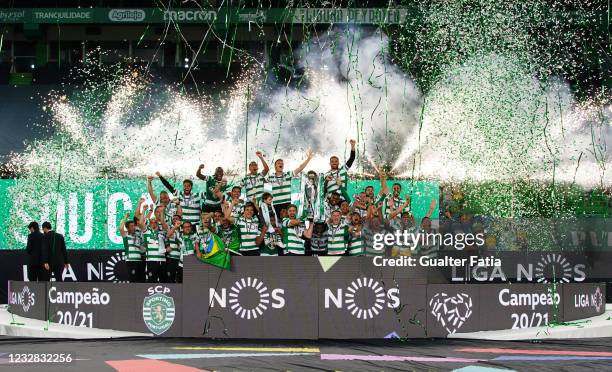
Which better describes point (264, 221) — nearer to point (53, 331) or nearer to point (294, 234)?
point (294, 234)

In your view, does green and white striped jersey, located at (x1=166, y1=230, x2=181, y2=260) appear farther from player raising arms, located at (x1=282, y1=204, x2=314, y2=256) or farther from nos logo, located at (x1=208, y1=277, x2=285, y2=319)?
player raising arms, located at (x1=282, y1=204, x2=314, y2=256)

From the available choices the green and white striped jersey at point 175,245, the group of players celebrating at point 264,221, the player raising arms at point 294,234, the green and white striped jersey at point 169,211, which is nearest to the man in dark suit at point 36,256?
the group of players celebrating at point 264,221

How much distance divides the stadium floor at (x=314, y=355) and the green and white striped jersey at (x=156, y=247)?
6.19ft

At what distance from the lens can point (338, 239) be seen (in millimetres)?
11984

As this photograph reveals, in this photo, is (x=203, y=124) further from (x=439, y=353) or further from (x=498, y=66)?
(x=439, y=353)

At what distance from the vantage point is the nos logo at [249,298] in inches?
460

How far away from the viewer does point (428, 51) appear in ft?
68.1

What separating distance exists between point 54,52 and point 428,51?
14038 mm

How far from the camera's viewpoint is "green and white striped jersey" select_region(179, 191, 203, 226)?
44.7 feet

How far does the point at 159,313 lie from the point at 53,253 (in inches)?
146

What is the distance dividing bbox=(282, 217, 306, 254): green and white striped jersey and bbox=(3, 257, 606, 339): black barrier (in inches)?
13.1

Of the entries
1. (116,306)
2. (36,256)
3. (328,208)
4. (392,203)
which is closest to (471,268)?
(392,203)

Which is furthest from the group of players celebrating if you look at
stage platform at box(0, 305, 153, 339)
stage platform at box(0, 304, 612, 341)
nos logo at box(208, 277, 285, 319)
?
stage platform at box(0, 304, 612, 341)

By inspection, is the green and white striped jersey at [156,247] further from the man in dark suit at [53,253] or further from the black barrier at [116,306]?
the man in dark suit at [53,253]
